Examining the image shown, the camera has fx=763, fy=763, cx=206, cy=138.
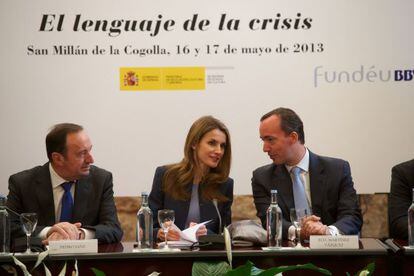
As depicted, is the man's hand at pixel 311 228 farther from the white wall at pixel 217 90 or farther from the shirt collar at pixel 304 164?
the white wall at pixel 217 90

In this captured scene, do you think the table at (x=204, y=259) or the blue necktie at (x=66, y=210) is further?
the blue necktie at (x=66, y=210)

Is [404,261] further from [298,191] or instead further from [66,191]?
[66,191]

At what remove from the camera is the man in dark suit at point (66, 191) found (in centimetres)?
429

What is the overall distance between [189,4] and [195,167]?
131 centimetres

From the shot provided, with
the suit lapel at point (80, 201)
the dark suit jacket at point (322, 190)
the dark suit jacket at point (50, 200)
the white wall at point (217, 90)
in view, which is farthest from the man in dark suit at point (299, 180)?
the suit lapel at point (80, 201)

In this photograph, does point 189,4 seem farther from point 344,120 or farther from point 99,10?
point 344,120

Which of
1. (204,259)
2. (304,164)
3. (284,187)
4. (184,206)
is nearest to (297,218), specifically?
(204,259)

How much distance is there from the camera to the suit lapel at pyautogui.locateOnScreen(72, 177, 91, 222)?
427 cm

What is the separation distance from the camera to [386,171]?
522cm

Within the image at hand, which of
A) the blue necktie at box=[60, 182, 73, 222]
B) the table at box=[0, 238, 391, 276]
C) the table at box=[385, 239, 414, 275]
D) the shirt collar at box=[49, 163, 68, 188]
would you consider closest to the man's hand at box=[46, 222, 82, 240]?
the table at box=[0, 238, 391, 276]

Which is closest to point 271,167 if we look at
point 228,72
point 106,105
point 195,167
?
point 195,167

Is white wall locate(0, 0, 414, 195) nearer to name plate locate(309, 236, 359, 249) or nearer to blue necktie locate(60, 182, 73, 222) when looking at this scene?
blue necktie locate(60, 182, 73, 222)

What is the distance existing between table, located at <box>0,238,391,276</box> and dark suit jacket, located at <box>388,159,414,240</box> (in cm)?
81

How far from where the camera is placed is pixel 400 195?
4246mm
